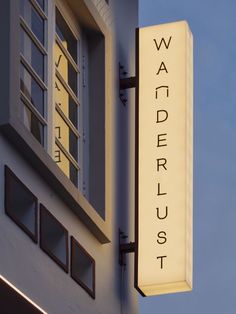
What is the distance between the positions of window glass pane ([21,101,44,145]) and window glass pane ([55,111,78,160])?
2.85 ft

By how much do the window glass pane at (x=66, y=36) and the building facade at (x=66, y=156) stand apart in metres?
0.01

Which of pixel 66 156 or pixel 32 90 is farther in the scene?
pixel 66 156

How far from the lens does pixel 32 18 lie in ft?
58.3

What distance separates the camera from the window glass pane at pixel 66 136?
18.5 m

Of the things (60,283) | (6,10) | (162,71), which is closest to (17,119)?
(6,10)

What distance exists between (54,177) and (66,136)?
6.29ft

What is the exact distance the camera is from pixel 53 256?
55.5 feet

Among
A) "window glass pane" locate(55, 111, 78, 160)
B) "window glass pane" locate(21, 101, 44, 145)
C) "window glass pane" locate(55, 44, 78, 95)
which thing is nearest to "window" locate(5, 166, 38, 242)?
"window glass pane" locate(21, 101, 44, 145)

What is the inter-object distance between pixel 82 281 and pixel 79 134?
2.07m

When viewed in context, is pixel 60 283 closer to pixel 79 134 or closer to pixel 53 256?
pixel 53 256

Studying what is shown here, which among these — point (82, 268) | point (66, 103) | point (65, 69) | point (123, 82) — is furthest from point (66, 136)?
point (123, 82)

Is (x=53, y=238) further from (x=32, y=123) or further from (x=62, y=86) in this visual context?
(x=62, y=86)

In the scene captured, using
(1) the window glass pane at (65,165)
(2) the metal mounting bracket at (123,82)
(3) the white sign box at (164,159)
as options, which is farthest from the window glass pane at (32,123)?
(2) the metal mounting bracket at (123,82)

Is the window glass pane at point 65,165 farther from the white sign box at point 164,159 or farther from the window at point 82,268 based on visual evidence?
the white sign box at point 164,159
